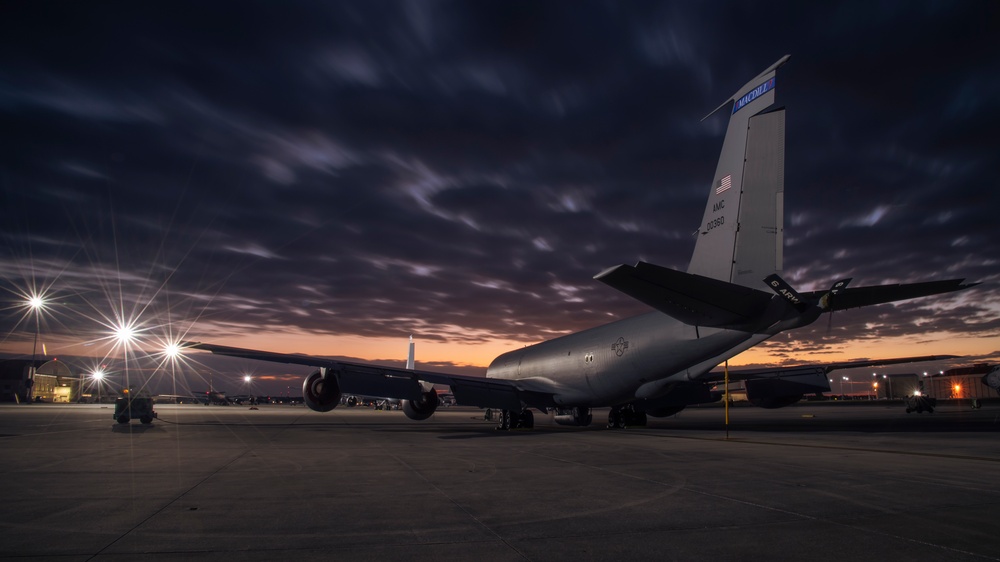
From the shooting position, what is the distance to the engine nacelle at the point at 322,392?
20.3m

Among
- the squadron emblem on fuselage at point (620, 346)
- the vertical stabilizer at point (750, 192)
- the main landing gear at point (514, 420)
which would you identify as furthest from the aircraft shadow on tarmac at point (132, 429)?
the vertical stabilizer at point (750, 192)

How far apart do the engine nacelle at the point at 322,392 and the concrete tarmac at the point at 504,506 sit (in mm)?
A: 7161

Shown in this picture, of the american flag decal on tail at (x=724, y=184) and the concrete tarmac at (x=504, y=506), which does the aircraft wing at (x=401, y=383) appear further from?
the american flag decal on tail at (x=724, y=184)

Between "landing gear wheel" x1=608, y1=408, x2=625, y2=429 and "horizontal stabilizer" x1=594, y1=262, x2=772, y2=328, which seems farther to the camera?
"landing gear wheel" x1=608, y1=408, x2=625, y2=429

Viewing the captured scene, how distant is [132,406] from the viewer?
2709cm

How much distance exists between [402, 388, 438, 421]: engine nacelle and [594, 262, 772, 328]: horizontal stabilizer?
14.1 m

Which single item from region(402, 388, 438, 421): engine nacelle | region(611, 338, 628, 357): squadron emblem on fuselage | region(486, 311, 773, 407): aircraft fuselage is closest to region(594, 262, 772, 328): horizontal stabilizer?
region(486, 311, 773, 407): aircraft fuselage

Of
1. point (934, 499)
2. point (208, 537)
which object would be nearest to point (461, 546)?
point (208, 537)

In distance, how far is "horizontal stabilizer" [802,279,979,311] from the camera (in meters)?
10.4

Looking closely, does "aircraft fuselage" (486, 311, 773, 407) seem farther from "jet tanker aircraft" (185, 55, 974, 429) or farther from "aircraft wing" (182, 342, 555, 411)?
"aircraft wing" (182, 342, 555, 411)

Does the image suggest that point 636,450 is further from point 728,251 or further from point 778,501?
point 778,501

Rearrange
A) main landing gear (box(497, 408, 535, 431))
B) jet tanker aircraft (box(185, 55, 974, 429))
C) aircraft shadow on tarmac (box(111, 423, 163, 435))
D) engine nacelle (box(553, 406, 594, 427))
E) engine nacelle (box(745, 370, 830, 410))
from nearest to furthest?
jet tanker aircraft (box(185, 55, 974, 429))
aircraft shadow on tarmac (box(111, 423, 163, 435))
engine nacelle (box(745, 370, 830, 410))
main landing gear (box(497, 408, 535, 431))
engine nacelle (box(553, 406, 594, 427))

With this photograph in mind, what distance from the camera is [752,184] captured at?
46.6ft

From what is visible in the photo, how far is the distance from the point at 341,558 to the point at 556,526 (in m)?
2.35
